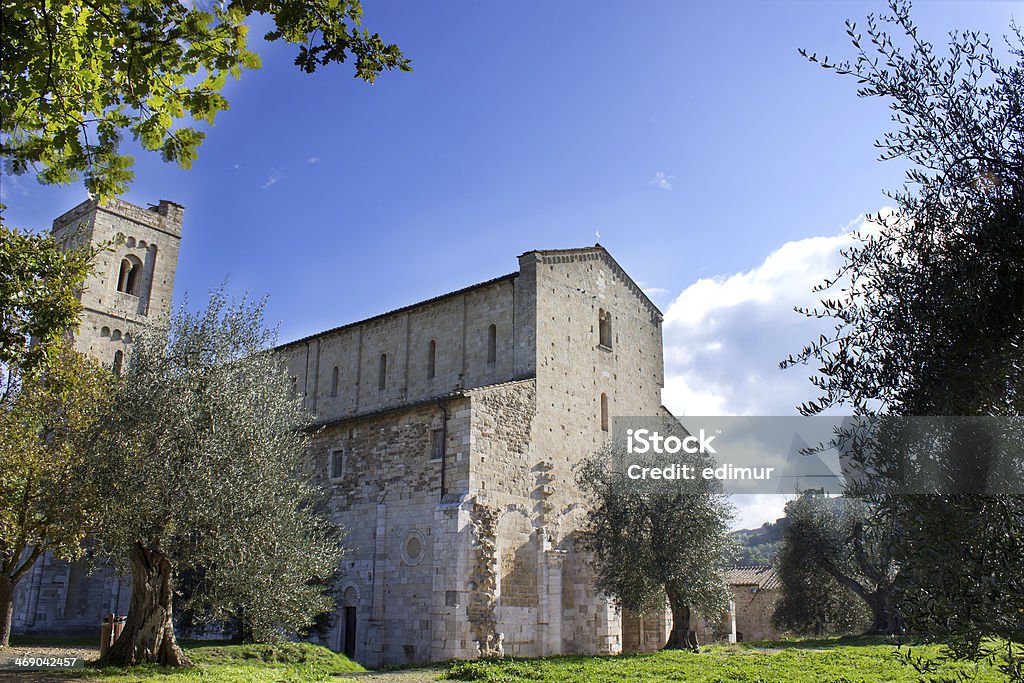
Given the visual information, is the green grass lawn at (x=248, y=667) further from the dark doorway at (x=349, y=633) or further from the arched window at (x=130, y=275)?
the arched window at (x=130, y=275)

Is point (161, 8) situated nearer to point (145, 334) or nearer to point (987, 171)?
point (987, 171)

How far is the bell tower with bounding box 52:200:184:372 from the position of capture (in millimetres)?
32875

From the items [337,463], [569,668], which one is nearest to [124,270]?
[337,463]

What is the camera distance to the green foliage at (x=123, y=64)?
675 centimetres

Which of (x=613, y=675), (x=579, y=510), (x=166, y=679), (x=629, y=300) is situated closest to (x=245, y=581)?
(x=166, y=679)

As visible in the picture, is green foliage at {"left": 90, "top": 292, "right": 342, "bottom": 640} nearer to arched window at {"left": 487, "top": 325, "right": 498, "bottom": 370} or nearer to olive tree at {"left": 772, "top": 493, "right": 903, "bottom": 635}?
arched window at {"left": 487, "top": 325, "right": 498, "bottom": 370}

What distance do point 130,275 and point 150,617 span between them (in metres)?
24.4

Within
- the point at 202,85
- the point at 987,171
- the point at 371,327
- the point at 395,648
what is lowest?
the point at 395,648

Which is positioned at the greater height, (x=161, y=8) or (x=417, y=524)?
(x=161, y=8)

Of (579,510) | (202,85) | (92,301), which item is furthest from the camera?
(92,301)

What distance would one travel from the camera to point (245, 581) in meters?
16.3

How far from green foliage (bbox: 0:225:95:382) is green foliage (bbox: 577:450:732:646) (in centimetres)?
1714

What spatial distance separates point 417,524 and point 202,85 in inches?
644

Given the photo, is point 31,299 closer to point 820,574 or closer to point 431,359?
point 431,359
